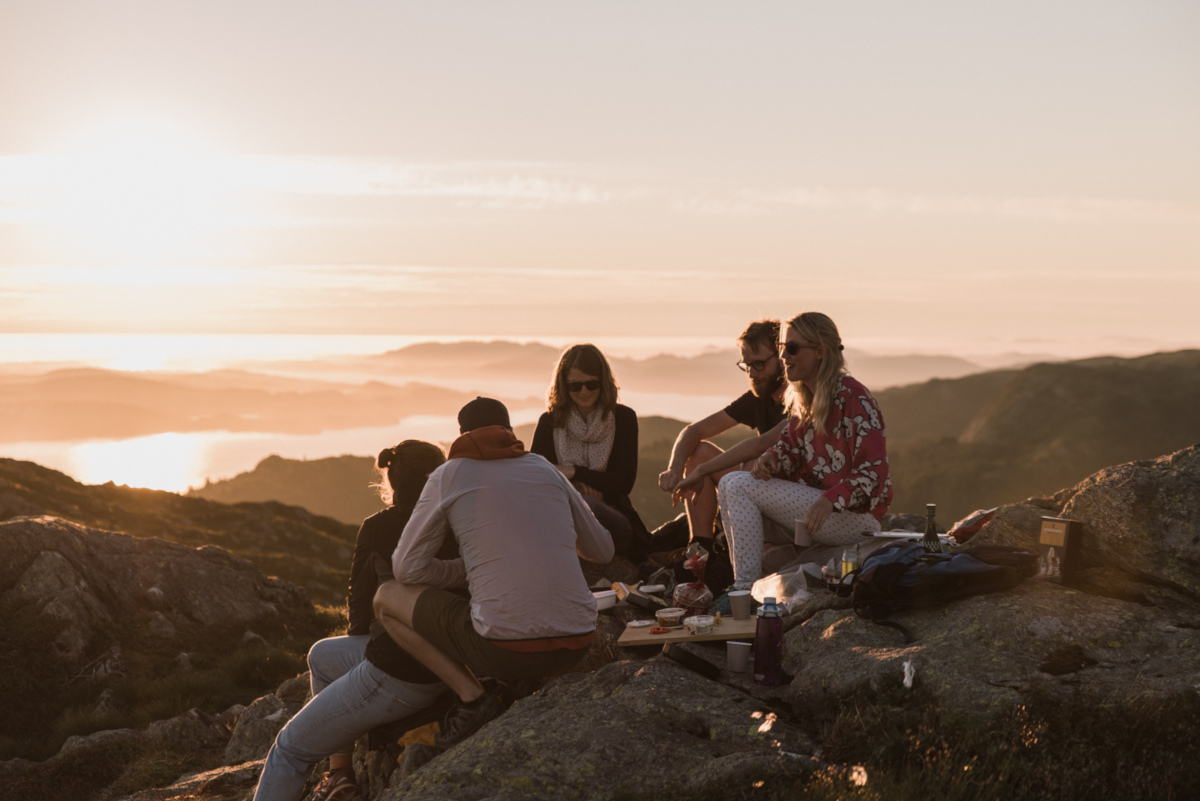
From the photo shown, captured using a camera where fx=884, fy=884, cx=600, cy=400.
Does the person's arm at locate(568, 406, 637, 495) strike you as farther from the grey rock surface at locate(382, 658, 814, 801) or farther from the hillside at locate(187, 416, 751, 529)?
the hillside at locate(187, 416, 751, 529)

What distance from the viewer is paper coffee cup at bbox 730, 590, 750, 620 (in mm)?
7238

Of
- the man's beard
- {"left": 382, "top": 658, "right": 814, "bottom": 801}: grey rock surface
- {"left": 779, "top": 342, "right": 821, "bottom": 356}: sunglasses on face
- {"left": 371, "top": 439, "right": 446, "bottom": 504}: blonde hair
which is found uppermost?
{"left": 779, "top": 342, "right": 821, "bottom": 356}: sunglasses on face

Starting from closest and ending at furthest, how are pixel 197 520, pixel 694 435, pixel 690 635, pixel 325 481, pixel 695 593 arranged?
pixel 690 635 → pixel 695 593 → pixel 694 435 → pixel 197 520 → pixel 325 481

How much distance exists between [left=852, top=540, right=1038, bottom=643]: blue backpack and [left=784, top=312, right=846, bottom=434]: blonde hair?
1.37 meters

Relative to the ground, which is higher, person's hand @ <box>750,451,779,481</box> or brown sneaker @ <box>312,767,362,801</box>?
person's hand @ <box>750,451,779,481</box>

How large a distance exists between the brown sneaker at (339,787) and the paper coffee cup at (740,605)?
3214 millimetres

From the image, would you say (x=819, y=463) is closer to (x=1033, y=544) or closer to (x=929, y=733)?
(x=1033, y=544)

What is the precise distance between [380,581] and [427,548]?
84 cm

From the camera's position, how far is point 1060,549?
6.41 metres

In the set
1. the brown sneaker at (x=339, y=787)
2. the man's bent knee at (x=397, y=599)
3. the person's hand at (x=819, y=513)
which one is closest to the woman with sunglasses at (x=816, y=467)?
the person's hand at (x=819, y=513)

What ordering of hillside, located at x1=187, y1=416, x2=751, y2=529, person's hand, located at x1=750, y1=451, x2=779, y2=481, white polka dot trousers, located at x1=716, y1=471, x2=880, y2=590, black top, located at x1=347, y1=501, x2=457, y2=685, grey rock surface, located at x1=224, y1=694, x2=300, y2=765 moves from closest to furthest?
black top, located at x1=347, y1=501, x2=457, y2=685
white polka dot trousers, located at x1=716, y1=471, x2=880, y2=590
person's hand, located at x1=750, y1=451, x2=779, y2=481
grey rock surface, located at x1=224, y1=694, x2=300, y2=765
hillside, located at x1=187, y1=416, x2=751, y2=529

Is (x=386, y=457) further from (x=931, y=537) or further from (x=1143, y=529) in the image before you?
(x=1143, y=529)

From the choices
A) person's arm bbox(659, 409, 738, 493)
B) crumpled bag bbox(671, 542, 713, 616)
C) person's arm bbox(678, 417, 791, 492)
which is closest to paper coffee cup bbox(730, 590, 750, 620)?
crumpled bag bbox(671, 542, 713, 616)

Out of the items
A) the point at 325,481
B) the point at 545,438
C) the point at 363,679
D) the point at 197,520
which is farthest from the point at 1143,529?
the point at 325,481
